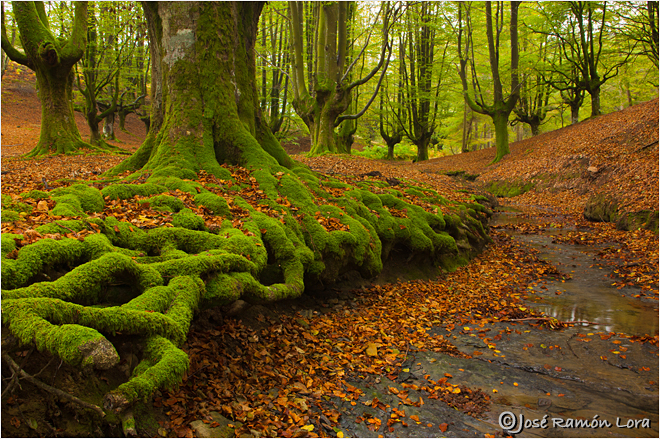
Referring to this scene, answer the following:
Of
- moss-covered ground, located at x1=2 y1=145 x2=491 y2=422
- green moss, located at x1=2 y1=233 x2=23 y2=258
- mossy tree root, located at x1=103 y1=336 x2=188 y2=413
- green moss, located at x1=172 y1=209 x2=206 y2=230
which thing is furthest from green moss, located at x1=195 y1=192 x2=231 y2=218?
mossy tree root, located at x1=103 y1=336 x2=188 y2=413

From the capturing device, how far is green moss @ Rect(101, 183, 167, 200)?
16.5ft

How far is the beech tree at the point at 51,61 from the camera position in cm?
1324

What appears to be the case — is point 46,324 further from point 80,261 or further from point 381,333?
point 381,333

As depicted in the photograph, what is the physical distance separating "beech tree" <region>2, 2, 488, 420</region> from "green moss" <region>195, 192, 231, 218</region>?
0.8 inches

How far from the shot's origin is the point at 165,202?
198 inches

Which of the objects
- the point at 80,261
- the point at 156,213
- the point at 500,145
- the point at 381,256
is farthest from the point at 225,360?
the point at 500,145

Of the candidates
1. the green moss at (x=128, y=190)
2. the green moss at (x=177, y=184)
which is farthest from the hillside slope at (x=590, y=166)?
the green moss at (x=128, y=190)

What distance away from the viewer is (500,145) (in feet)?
75.8

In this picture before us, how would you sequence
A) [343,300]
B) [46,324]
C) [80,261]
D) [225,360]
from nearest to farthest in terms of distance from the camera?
[46,324], [80,261], [225,360], [343,300]

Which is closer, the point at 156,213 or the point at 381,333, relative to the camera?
the point at 156,213

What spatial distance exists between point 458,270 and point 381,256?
2045 mm

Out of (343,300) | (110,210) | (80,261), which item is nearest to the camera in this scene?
(80,261)

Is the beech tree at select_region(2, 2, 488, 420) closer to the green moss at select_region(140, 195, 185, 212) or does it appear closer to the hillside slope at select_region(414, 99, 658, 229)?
the green moss at select_region(140, 195, 185, 212)

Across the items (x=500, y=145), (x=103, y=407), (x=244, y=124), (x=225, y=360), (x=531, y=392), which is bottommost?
(x=531, y=392)
